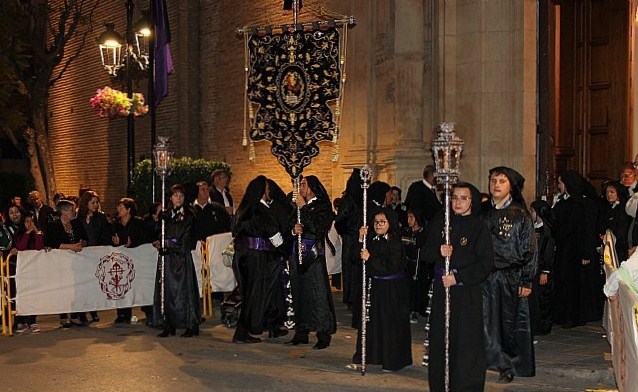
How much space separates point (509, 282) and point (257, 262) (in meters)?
3.41

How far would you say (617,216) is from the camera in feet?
40.1

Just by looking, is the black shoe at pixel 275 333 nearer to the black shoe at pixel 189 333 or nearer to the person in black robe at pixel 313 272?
the person in black robe at pixel 313 272

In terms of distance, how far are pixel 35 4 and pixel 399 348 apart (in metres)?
18.4

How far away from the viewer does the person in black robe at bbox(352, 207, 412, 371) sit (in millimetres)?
9859

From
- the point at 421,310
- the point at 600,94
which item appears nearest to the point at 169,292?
the point at 421,310

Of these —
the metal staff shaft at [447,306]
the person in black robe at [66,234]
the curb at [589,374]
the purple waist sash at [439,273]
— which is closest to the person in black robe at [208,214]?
the person in black robe at [66,234]

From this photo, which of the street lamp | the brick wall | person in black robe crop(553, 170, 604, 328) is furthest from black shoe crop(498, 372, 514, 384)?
the street lamp

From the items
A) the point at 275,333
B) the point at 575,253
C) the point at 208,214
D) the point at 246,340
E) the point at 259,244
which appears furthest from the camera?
the point at 208,214

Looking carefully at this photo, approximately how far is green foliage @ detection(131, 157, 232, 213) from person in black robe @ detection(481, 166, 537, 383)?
10517 millimetres

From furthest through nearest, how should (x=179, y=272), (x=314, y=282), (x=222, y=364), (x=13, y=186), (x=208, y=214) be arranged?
(x=13, y=186), (x=208, y=214), (x=179, y=272), (x=314, y=282), (x=222, y=364)

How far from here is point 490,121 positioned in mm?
15844

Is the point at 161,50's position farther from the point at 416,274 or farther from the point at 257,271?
the point at 257,271

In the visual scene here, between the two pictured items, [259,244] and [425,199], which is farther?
[425,199]

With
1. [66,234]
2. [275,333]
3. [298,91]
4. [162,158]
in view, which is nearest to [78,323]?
[66,234]
